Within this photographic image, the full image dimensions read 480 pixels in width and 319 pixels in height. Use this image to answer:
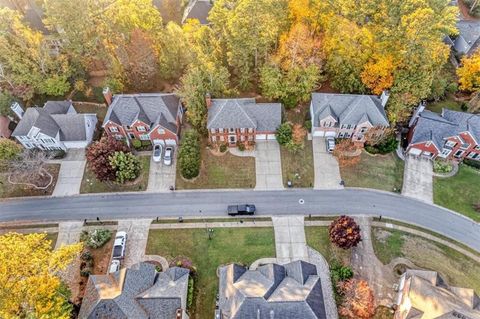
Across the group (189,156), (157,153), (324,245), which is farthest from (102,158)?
(324,245)

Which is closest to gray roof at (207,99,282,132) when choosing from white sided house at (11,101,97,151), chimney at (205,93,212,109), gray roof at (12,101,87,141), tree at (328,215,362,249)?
chimney at (205,93,212,109)

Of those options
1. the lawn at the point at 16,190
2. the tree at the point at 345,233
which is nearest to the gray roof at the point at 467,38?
the tree at the point at 345,233

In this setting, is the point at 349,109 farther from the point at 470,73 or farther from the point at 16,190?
the point at 16,190

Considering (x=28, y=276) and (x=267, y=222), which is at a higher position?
(x=267, y=222)

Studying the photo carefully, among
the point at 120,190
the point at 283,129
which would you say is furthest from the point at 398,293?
the point at 120,190

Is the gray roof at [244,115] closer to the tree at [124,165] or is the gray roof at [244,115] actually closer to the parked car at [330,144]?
the parked car at [330,144]

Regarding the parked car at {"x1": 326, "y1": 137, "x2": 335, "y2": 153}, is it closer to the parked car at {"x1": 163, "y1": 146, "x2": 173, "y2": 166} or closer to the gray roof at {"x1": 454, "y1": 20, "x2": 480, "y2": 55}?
the parked car at {"x1": 163, "y1": 146, "x2": 173, "y2": 166}

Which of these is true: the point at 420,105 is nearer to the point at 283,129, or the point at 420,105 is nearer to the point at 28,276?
the point at 283,129
